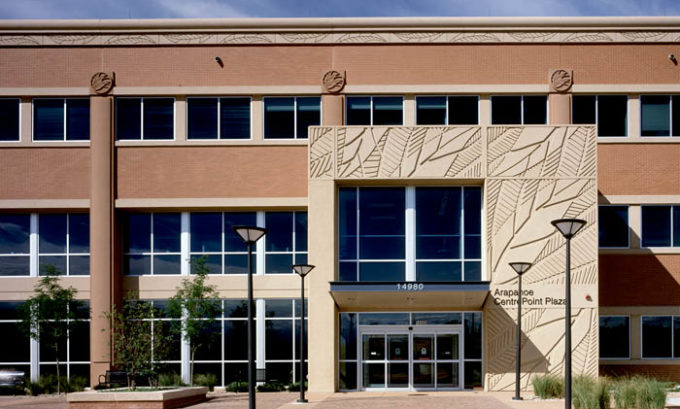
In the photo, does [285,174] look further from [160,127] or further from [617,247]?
[617,247]

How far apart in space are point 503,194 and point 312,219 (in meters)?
6.36

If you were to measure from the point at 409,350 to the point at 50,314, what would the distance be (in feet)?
41.1

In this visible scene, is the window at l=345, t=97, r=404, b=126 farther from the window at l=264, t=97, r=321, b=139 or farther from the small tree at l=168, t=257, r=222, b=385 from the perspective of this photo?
the small tree at l=168, t=257, r=222, b=385

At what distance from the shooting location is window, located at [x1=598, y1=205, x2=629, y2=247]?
29.7 metres

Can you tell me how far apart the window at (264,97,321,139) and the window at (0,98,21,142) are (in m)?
9.43

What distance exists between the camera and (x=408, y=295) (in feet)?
85.4

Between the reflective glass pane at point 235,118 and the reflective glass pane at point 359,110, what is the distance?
3.81m

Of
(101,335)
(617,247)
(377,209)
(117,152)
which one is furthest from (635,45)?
(101,335)

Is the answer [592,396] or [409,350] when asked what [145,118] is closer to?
[409,350]

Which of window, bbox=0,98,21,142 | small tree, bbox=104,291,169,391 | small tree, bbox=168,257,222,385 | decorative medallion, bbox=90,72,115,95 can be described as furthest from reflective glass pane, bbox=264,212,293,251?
window, bbox=0,98,21,142

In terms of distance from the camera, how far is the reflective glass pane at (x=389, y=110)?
30.4m

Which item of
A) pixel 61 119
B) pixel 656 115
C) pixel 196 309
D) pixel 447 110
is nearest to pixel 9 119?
pixel 61 119

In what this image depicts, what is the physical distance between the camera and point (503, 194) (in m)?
26.8

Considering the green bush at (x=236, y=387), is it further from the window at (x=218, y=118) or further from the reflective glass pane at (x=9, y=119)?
the reflective glass pane at (x=9, y=119)
